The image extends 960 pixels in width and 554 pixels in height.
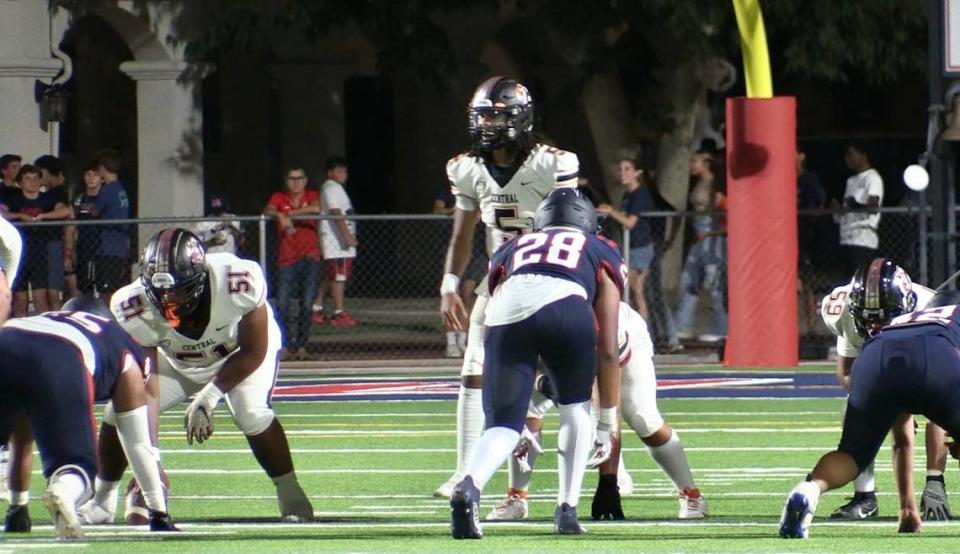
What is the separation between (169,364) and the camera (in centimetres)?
1071

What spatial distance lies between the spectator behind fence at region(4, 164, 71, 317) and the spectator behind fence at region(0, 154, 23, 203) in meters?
0.09

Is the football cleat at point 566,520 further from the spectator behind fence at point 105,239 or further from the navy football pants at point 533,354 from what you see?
the spectator behind fence at point 105,239

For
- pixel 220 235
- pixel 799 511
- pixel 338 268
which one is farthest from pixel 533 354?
pixel 338 268

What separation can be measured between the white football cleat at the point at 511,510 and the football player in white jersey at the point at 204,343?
2.84ft

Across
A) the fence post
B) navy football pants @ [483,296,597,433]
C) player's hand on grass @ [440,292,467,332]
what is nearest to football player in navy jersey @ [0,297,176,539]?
navy football pants @ [483,296,597,433]

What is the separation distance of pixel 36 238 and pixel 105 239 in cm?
63

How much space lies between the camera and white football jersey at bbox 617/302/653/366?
35.0 ft

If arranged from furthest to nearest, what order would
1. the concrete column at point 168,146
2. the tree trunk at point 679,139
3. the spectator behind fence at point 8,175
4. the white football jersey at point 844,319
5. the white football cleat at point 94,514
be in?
the concrete column at point 168,146 < the tree trunk at point 679,139 < the spectator behind fence at point 8,175 < the white football jersey at point 844,319 < the white football cleat at point 94,514

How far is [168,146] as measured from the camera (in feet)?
84.3

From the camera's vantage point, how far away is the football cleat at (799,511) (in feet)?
29.9

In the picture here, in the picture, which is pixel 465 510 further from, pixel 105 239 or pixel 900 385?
pixel 105 239

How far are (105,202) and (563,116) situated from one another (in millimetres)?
13872

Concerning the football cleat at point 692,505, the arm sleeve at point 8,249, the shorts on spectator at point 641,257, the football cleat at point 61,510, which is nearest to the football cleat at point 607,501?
the football cleat at point 692,505

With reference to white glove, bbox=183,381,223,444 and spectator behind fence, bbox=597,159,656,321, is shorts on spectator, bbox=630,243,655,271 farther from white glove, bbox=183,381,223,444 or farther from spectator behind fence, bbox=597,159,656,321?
white glove, bbox=183,381,223,444
